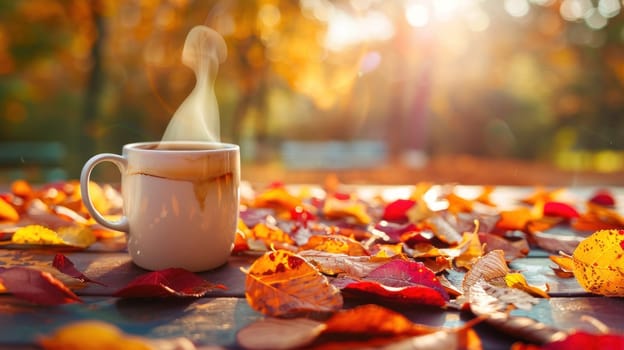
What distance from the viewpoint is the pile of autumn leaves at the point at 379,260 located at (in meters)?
0.46

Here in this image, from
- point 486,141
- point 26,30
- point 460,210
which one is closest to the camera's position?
point 460,210

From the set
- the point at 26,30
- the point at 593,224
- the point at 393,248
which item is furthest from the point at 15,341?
the point at 26,30

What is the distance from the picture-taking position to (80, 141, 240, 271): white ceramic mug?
65 centimetres

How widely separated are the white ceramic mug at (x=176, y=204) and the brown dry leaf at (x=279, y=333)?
216mm

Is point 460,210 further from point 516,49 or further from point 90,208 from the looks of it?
point 516,49

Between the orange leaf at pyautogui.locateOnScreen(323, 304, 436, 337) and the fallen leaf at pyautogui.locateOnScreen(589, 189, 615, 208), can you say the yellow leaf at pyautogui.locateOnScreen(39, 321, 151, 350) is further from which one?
the fallen leaf at pyautogui.locateOnScreen(589, 189, 615, 208)

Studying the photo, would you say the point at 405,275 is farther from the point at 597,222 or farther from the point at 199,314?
the point at 597,222

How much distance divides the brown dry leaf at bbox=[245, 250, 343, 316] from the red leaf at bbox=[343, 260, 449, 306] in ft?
0.17

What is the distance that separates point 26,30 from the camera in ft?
21.1

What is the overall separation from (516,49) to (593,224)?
9820 millimetres

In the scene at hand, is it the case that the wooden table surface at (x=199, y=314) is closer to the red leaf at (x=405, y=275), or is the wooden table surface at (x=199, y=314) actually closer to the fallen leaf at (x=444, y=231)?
the red leaf at (x=405, y=275)

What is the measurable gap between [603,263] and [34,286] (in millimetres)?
665

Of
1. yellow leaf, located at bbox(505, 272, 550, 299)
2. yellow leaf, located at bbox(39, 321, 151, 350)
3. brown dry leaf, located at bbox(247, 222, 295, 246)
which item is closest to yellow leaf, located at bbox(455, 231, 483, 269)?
yellow leaf, located at bbox(505, 272, 550, 299)

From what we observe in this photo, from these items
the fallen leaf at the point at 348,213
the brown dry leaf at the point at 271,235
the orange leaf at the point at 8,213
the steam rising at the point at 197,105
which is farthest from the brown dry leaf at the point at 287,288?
the orange leaf at the point at 8,213
